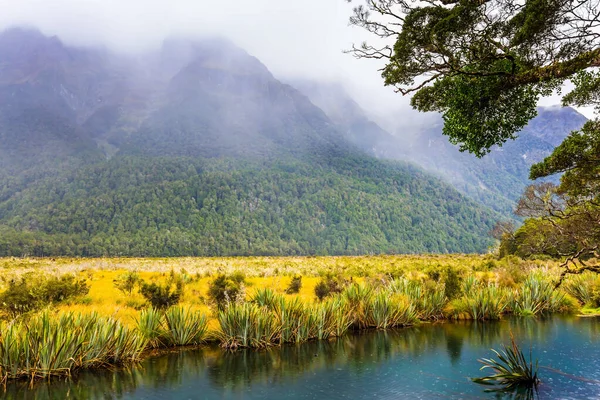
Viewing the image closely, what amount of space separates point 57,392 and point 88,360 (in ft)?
4.38

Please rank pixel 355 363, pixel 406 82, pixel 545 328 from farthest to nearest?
pixel 545 328
pixel 355 363
pixel 406 82

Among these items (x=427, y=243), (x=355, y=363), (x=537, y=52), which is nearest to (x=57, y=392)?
(x=355, y=363)

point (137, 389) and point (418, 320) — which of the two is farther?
point (418, 320)

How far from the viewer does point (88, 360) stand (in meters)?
10.4

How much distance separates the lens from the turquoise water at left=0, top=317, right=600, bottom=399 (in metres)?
9.14

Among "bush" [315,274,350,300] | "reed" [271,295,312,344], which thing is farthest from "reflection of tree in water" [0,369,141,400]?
"bush" [315,274,350,300]

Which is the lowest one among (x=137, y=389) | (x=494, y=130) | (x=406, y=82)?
(x=137, y=389)

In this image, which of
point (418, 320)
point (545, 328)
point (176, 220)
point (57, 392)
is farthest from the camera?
point (176, 220)

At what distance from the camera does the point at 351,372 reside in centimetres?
1060

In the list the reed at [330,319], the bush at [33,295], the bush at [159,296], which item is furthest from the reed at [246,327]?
the bush at [33,295]

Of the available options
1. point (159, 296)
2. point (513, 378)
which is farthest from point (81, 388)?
point (513, 378)

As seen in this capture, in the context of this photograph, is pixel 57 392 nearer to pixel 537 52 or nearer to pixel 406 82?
pixel 406 82

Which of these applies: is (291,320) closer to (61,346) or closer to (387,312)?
(387,312)

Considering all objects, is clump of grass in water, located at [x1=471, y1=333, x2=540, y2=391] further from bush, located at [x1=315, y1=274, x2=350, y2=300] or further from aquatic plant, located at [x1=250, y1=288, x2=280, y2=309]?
bush, located at [x1=315, y1=274, x2=350, y2=300]
